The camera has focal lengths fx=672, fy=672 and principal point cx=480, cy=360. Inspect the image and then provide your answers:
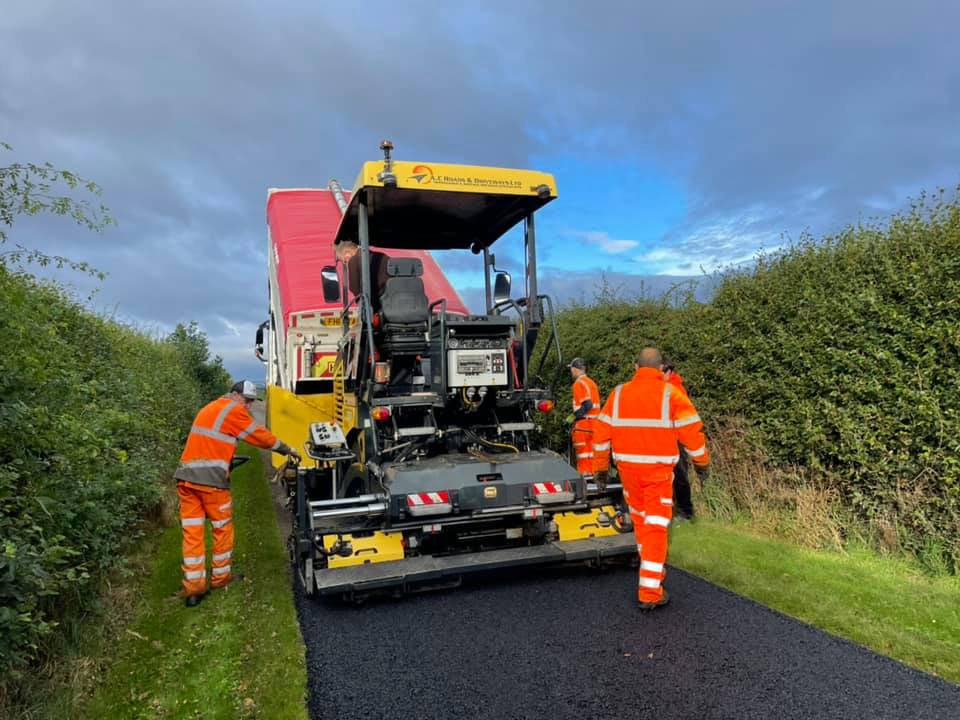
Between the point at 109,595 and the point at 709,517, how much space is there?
17.2ft

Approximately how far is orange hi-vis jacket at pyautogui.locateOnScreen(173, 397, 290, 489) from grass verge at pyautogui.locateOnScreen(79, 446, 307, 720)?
91 cm

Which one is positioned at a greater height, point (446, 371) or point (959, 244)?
point (959, 244)

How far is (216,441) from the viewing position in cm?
529

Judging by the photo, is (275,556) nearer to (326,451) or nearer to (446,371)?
(326,451)

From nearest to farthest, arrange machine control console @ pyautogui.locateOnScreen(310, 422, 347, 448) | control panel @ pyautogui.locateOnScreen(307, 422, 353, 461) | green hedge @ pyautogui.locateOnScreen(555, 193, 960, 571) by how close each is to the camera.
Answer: green hedge @ pyautogui.locateOnScreen(555, 193, 960, 571) < control panel @ pyautogui.locateOnScreen(307, 422, 353, 461) < machine control console @ pyautogui.locateOnScreen(310, 422, 347, 448)

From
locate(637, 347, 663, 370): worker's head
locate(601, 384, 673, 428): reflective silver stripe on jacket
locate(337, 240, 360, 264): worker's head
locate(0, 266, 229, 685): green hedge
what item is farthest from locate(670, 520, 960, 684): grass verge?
locate(0, 266, 229, 685): green hedge

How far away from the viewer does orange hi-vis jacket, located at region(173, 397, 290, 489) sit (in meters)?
5.20

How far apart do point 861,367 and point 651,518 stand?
88.5 inches

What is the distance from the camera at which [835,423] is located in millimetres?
5379

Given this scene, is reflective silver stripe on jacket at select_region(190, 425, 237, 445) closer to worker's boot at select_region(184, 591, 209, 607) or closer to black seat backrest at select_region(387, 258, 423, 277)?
worker's boot at select_region(184, 591, 209, 607)

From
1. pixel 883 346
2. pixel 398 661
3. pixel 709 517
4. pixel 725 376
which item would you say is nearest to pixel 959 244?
pixel 883 346

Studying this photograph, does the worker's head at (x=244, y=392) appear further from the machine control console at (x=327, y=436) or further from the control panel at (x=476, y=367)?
the control panel at (x=476, y=367)

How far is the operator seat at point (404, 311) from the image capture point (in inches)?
217

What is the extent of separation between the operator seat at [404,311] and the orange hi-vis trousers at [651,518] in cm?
204
